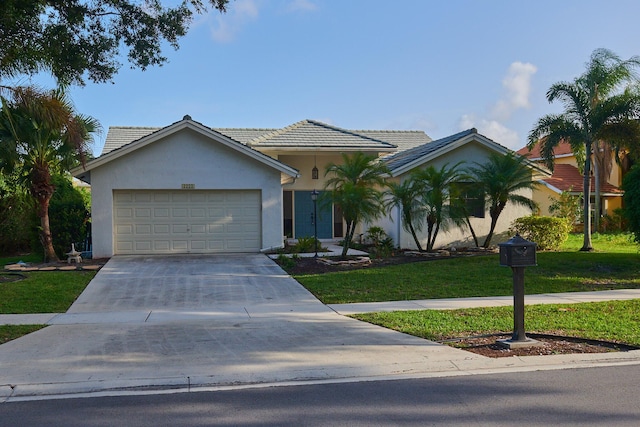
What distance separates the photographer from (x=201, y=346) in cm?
830

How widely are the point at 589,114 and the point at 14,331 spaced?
61.4 ft

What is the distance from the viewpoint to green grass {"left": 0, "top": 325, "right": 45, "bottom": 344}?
8.87 meters

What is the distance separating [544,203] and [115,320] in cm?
2935

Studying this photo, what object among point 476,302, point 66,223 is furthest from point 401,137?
point 476,302

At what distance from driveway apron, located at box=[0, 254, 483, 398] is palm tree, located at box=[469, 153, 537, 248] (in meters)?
9.50

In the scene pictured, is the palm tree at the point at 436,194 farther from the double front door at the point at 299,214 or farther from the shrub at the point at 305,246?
the double front door at the point at 299,214

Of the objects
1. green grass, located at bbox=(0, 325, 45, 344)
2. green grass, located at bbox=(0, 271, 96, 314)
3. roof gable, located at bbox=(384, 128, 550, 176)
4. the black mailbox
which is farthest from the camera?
roof gable, located at bbox=(384, 128, 550, 176)

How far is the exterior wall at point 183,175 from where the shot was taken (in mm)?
19469

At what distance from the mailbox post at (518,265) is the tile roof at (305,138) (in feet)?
51.9

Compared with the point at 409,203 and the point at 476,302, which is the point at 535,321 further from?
the point at 409,203

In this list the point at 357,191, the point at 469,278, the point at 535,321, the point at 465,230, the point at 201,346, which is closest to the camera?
the point at 201,346

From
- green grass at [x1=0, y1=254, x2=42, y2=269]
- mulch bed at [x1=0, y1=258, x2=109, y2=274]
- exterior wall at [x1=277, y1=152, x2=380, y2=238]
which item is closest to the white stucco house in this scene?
mulch bed at [x1=0, y1=258, x2=109, y2=274]

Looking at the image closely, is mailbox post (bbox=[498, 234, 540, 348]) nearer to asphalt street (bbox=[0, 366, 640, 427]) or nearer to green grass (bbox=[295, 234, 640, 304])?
asphalt street (bbox=[0, 366, 640, 427])

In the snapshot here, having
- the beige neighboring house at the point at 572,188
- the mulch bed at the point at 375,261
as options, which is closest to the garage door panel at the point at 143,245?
the mulch bed at the point at 375,261
